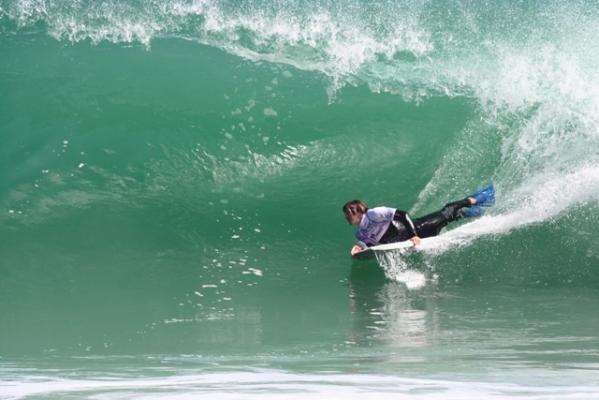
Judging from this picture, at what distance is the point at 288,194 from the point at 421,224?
177cm

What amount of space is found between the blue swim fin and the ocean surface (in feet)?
0.69

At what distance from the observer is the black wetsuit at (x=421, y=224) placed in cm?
827

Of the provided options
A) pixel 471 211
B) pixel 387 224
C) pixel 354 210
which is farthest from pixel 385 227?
pixel 471 211

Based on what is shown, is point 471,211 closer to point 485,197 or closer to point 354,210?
point 485,197

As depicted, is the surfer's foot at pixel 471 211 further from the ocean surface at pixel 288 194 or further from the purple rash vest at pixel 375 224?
the purple rash vest at pixel 375 224

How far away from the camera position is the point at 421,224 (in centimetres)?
855

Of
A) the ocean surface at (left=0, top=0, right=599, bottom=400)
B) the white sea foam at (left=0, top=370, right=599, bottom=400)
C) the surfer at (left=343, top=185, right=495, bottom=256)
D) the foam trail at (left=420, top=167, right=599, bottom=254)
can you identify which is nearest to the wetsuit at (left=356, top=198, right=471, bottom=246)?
the surfer at (left=343, top=185, right=495, bottom=256)

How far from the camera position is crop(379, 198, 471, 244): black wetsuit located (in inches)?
326

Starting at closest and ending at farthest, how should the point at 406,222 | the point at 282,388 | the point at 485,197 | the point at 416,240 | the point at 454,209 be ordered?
1. the point at 282,388
2. the point at 416,240
3. the point at 406,222
4. the point at 454,209
5. the point at 485,197

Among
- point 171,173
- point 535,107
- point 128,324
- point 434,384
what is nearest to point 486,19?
point 535,107

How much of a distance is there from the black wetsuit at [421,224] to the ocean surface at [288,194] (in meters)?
0.16

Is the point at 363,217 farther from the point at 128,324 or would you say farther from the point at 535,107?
the point at 535,107

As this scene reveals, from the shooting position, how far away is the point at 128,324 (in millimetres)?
6867

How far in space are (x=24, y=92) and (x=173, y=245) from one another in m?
3.26
